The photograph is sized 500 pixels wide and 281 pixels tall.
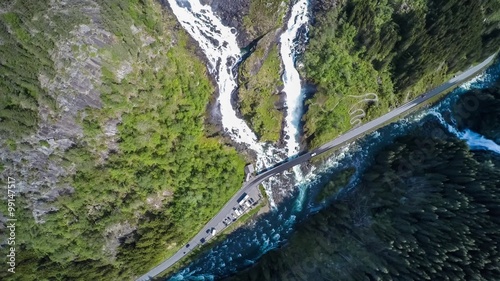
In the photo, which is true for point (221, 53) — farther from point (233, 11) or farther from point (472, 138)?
point (472, 138)

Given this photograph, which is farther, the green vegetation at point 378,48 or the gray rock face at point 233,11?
the green vegetation at point 378,48

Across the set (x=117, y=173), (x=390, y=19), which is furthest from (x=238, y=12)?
(x=117, y=173)

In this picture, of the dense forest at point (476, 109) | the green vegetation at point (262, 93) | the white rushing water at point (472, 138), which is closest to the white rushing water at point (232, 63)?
the green vegetation at point (262, 93)

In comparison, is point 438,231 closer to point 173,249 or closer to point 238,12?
point 173,249

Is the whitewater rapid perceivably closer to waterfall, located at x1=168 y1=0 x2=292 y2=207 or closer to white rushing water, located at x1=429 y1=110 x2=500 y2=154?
waterfall, located at x1=168 y1=0 x2=292 y2=207

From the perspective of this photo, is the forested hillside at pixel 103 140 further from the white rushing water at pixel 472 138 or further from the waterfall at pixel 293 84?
the white rushing water at pixel 472 138

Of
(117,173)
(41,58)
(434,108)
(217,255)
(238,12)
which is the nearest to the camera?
(41,58)
